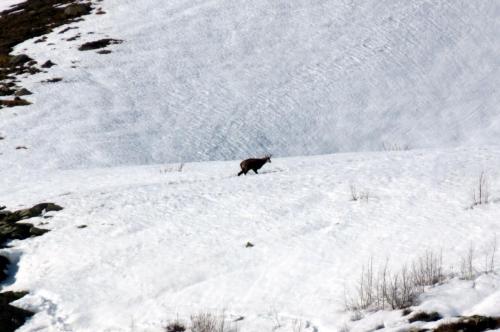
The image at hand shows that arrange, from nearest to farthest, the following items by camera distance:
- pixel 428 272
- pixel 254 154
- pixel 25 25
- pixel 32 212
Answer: pixel 428 272 < pixel 32 212 < pixel 254 154 < pixel 25 25

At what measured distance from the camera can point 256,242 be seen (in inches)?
344

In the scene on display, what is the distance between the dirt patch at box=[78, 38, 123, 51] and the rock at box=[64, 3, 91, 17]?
532 cm

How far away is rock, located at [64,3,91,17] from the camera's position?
37.5 meters

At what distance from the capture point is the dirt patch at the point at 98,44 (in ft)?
106

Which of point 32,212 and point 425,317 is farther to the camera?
point 32,212

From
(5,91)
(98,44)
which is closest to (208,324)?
(5,91)

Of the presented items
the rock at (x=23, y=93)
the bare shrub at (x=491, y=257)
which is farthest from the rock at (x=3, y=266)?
the rock at (x=23, y=93)

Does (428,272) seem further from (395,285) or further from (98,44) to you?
(98,44)

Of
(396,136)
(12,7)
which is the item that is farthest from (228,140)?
(12,7)

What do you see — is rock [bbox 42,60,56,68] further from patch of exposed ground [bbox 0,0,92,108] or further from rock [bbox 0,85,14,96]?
rock [bbox 0,85,14,96]

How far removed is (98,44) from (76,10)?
6385 mm

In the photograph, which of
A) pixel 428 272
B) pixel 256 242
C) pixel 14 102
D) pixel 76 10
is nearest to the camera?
pixel 428 272

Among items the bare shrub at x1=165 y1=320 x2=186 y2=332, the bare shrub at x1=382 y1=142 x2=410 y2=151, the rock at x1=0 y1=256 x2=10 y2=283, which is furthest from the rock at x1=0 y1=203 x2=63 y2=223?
the bare shrub at x1=382 y1=142 x2=410 y2=151

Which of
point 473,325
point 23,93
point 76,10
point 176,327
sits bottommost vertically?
point 176,327
